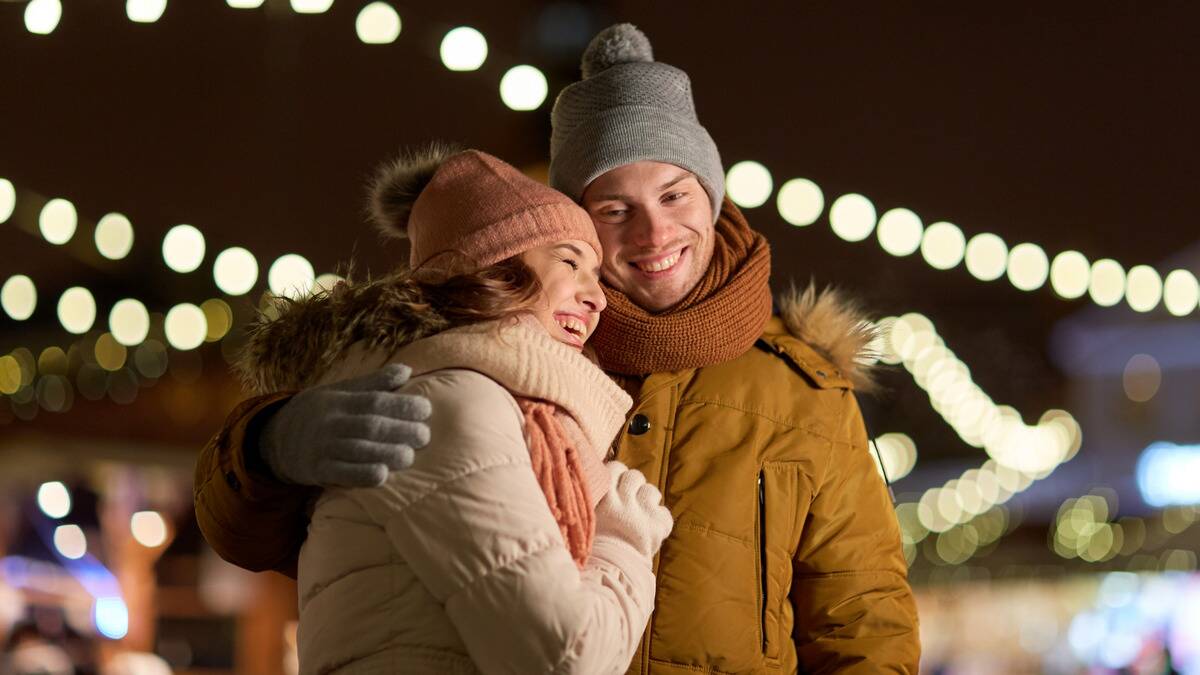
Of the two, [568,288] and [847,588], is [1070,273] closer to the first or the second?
[847,588]

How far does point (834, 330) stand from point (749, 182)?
245cm

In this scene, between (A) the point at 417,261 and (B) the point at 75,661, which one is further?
(B) the point at 75,661

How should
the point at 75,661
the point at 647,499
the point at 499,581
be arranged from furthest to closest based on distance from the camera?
the point at 75,661, the point at 647,499, the point at 499,581

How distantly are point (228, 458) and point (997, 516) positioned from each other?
4617 centimetres

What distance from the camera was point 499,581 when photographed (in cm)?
203

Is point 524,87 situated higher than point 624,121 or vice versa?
point 524,87

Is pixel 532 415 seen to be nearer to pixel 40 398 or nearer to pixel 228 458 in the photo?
pixel 228 458

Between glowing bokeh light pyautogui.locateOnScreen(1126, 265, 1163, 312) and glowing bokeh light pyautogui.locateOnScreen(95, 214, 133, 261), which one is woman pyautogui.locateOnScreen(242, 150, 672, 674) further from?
glowing bokeh light pyautogui.locateOnScreen(1126, 265, 1163, 312)

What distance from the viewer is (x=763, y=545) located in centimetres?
288

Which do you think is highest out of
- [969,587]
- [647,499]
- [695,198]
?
[695,198]

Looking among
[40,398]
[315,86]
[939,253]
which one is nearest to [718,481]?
[315,86]

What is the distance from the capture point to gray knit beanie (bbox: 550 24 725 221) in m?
3.13

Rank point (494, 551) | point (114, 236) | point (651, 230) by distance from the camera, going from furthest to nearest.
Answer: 1. point (114, 236)
2. point (651, 230)
3. point (494, 551)

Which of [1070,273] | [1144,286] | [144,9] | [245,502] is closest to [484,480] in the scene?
[245,502]
